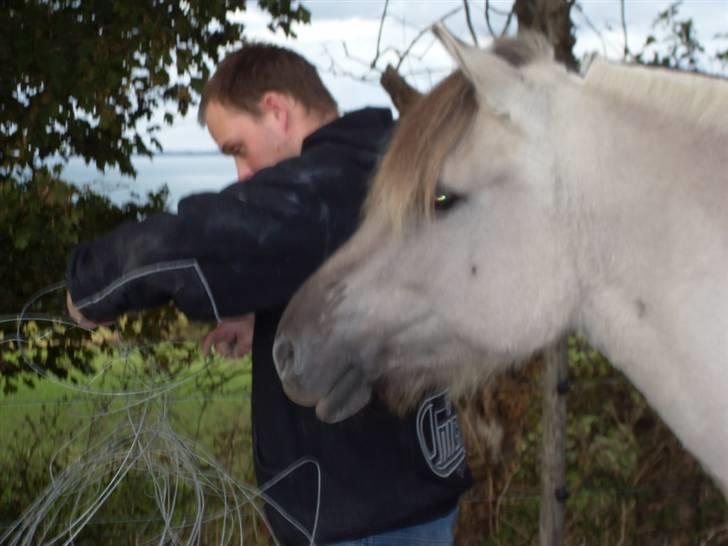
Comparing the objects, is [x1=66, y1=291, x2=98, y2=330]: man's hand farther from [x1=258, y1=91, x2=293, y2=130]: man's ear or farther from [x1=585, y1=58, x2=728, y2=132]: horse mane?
[x1=585, y1=58, x2=728, y2=132]: horse mane

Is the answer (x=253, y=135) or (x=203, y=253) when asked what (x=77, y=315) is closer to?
(x=203, y=253)

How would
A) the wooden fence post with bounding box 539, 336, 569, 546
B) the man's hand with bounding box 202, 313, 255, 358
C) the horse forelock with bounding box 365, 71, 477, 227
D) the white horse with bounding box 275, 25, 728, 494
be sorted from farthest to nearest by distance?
the wooden fence post with bounding box 539, 336, 569, 546 → the man's hand with bounding box 202, 313, 255, 358 → the horse forelock with bounding box 365, 71, 477, 227 → the white horse with bounding box 275, 25, 728, 494

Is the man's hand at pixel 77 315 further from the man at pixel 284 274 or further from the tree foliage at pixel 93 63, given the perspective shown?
the tree foliage at pixel 93 63

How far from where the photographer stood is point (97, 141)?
4188 mm

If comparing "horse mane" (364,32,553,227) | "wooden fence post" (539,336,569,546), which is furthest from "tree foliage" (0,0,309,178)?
"horse mane" (364,32,553,227)

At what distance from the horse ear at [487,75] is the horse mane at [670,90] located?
0.16m

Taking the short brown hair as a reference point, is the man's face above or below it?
below

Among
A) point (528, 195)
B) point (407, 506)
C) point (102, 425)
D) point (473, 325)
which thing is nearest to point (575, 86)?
point (528, 195)

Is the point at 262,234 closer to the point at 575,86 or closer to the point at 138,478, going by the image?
the point at 575,86

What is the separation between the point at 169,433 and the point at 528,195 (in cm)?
69

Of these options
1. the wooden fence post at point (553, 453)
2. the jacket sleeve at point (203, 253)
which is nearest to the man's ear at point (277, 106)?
the jacket sleeve at point (203, 253)

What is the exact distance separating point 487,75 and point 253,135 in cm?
56

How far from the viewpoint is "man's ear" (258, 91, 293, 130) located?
79.0 inches

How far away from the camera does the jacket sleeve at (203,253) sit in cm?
166
